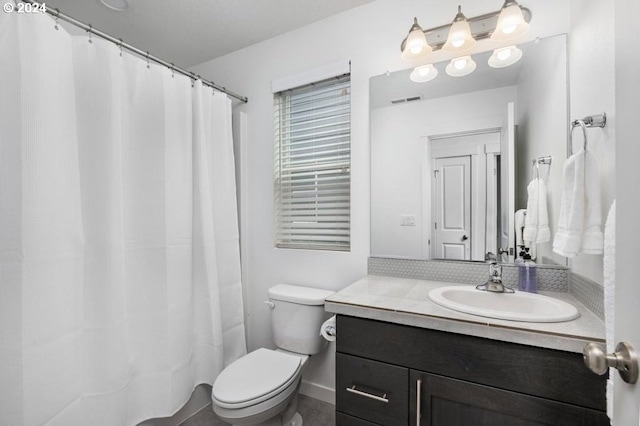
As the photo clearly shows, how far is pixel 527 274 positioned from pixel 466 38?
1.16m

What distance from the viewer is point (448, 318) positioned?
3.35 ft

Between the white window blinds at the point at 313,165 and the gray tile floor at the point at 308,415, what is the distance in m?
1.00

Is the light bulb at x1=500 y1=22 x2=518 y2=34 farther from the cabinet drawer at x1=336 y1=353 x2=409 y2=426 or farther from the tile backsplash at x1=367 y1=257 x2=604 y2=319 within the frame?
the cabinet drawer at x1=336 y1=353 x2=409 y2=426

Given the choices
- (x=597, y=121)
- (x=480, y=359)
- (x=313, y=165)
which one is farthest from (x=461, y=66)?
(x=480, y=359)

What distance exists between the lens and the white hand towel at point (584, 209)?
3.17 feet

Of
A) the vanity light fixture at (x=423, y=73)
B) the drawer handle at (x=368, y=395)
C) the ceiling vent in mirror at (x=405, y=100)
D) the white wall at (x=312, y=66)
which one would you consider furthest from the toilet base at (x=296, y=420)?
the vanity light fixture at (x=423, y=73)

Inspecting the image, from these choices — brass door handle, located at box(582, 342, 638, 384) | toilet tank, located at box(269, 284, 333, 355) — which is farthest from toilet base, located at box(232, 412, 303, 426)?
brass door handle, located at box(582, 342, 638, 384)

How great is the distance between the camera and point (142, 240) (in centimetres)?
148

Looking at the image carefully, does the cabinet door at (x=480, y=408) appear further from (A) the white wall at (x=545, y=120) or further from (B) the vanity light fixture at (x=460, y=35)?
(B) the vanity light fixture at (x=460, y=35)

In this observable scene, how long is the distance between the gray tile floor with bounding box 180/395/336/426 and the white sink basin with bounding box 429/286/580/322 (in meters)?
1.08

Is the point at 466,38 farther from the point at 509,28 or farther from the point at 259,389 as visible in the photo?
the point at 259,389

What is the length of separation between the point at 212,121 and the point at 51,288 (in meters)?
1.23

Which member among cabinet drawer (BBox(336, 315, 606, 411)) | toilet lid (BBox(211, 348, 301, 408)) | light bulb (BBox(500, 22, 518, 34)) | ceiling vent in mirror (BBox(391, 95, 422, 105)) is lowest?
toilet lid (BBox(211, 348, 301, 408))

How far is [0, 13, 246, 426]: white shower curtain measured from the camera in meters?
1.04
